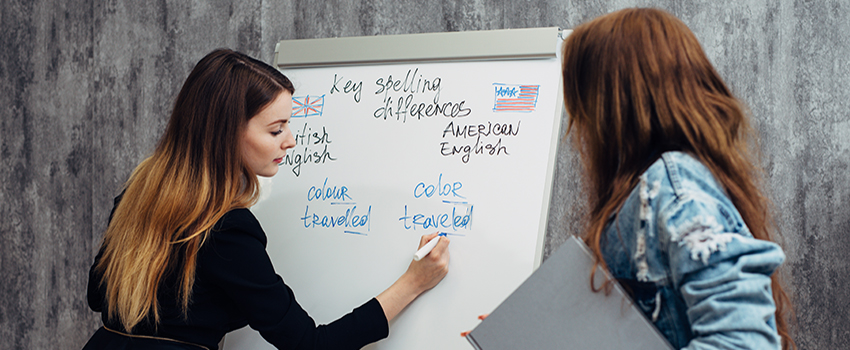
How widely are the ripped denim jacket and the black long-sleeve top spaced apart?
62 cm

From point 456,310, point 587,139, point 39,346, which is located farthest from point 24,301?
point 587,139

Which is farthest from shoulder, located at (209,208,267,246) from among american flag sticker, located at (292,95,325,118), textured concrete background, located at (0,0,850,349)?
textured concrete background, located at (0,0,850,349)

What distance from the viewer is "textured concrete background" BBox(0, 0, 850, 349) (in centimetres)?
147

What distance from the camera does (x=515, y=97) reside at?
3.90 feet

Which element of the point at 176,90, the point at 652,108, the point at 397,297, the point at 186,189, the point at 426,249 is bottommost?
the point at 397,297

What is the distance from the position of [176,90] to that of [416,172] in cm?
124

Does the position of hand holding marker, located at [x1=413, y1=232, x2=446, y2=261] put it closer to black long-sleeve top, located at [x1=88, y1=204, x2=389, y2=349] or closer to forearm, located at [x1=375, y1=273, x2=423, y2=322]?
forearm, located at [x1=375, y1=273, x2=423, y2=322]

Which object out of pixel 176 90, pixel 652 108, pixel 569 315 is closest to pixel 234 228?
pixel 569 315

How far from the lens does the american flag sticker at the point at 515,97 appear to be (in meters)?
1.17

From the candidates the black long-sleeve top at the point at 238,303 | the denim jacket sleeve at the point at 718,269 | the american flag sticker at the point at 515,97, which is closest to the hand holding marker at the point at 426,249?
the black long-sleeve top at the point at 238,303

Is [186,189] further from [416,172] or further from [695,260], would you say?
[695,260]

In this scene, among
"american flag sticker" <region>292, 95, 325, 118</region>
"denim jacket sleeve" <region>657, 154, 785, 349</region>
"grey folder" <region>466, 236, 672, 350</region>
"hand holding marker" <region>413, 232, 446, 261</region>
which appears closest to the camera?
A: "denim jacket sleeve" <region>657, 154, 785, 349</region>

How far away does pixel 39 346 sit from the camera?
7.16 feet

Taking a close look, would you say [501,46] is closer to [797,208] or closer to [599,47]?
[599,47]
